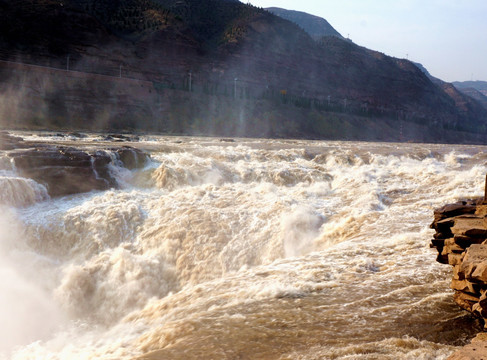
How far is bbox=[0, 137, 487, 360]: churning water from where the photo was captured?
4992mm

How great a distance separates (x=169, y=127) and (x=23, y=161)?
32615 millimetres

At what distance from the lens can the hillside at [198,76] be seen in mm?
42250

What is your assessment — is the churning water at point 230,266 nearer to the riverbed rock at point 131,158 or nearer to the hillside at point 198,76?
the riverbed rock at point 131,158

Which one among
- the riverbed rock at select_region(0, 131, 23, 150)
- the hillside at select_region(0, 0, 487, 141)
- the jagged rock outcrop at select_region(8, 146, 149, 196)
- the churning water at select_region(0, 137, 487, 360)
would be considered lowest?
the churning water at select_region(0, 137, 487, 360)

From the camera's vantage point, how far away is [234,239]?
32.9 ft

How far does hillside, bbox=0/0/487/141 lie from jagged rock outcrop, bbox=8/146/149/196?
2228 centimetres

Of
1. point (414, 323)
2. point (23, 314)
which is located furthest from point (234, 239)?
point (414, 323)

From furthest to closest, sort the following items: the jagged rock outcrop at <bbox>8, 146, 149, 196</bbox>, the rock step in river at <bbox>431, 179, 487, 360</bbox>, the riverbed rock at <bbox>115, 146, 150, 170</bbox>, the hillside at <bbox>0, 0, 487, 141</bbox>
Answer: the hillside at <bbox>0, 0, 487, 141</bbox> → the riverbed rock at <bbox>115, 146, 150, 170</bbox> → the jagged rock outcrop at <bbox>8, 146, 149, 196</bbox> → the rock step in river at <bbox>431, 179, 487, 360</bbox>

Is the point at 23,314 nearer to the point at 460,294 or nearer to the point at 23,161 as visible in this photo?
the point at 23,161

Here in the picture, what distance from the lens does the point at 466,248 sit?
209 inches

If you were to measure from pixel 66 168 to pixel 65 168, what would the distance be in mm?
28

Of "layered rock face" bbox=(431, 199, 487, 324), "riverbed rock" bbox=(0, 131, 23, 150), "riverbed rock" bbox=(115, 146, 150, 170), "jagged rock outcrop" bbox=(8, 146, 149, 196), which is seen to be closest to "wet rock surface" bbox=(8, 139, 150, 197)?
"jagged rock outcrop" bbox=(8, 146, 149, 196)

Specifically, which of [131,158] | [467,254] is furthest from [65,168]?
[467,254]

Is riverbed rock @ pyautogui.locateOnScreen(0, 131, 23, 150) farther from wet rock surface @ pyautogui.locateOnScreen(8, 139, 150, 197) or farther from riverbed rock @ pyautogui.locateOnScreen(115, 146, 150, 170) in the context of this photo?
riverbed rock @ pyautogui.locateOnScreen(115, 146, 150, 170)
